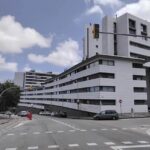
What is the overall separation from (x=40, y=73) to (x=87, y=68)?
456 feet

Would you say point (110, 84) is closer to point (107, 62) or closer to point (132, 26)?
point (107, 62)

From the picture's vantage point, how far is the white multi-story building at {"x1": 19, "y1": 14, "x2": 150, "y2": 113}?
5541cm

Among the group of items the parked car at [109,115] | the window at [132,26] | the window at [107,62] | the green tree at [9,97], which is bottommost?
the parked car at [109,115]

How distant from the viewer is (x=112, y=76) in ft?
186

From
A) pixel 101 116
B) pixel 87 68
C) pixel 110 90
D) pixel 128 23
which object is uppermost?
pixel 128 23

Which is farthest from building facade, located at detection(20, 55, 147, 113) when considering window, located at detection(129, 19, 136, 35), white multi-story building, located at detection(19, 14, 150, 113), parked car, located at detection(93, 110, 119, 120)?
window, located at detection(129, 19, 136, 35)

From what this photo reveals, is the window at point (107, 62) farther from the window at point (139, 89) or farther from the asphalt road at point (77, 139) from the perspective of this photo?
the asphalt road at point (77, 139)

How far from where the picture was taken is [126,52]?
242ft

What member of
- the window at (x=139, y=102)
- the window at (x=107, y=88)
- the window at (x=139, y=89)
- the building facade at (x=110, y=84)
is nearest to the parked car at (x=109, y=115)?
the building facade at (x=110, y=84)

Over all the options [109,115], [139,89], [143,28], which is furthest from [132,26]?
[109,115]

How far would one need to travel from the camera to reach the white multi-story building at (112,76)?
5541 centimetres

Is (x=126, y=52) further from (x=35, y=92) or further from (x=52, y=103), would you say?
(x=35, y=92)

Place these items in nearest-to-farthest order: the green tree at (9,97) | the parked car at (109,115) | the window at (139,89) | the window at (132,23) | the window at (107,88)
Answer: the parked car at (109,115) → the window at (107,88) → the window at (139,89) → the green tree at (9,97) → the window at (132,23)

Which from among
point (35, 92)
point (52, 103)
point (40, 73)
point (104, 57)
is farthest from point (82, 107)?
point (40, 73)
